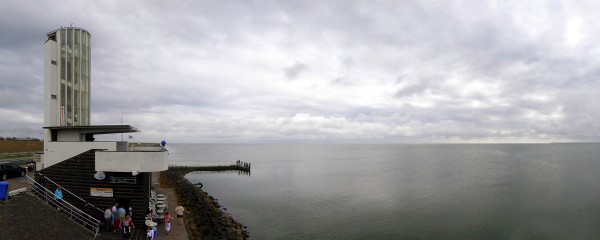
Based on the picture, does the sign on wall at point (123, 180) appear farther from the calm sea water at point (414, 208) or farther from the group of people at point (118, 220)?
the calm sea water at point (414, 208)

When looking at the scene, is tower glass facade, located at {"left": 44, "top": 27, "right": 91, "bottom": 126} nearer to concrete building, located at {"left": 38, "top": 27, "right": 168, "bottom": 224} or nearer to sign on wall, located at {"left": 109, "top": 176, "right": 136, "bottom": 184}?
concrete building, located at {"left": 38, "top": 27, "right": 168, "bottom": 224}

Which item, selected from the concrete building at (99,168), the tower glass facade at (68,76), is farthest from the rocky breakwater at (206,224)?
the tower glass facade at (68,76)

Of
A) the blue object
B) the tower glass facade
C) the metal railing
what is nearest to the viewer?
the blue object

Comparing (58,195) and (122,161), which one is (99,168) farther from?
(58,195)

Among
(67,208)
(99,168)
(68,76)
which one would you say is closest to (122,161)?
(99,168)

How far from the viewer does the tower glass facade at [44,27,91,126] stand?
26.7m

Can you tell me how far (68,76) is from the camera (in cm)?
2853

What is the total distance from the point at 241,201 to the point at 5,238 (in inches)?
1290

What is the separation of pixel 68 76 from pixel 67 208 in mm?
13838

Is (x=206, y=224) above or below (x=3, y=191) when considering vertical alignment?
below

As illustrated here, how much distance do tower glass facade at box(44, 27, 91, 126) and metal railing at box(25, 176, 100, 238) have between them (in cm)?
762

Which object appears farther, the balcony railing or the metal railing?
the balcony railing

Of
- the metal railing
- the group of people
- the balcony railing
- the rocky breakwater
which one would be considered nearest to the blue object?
the metal railing

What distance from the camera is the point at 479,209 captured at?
1654 inches
